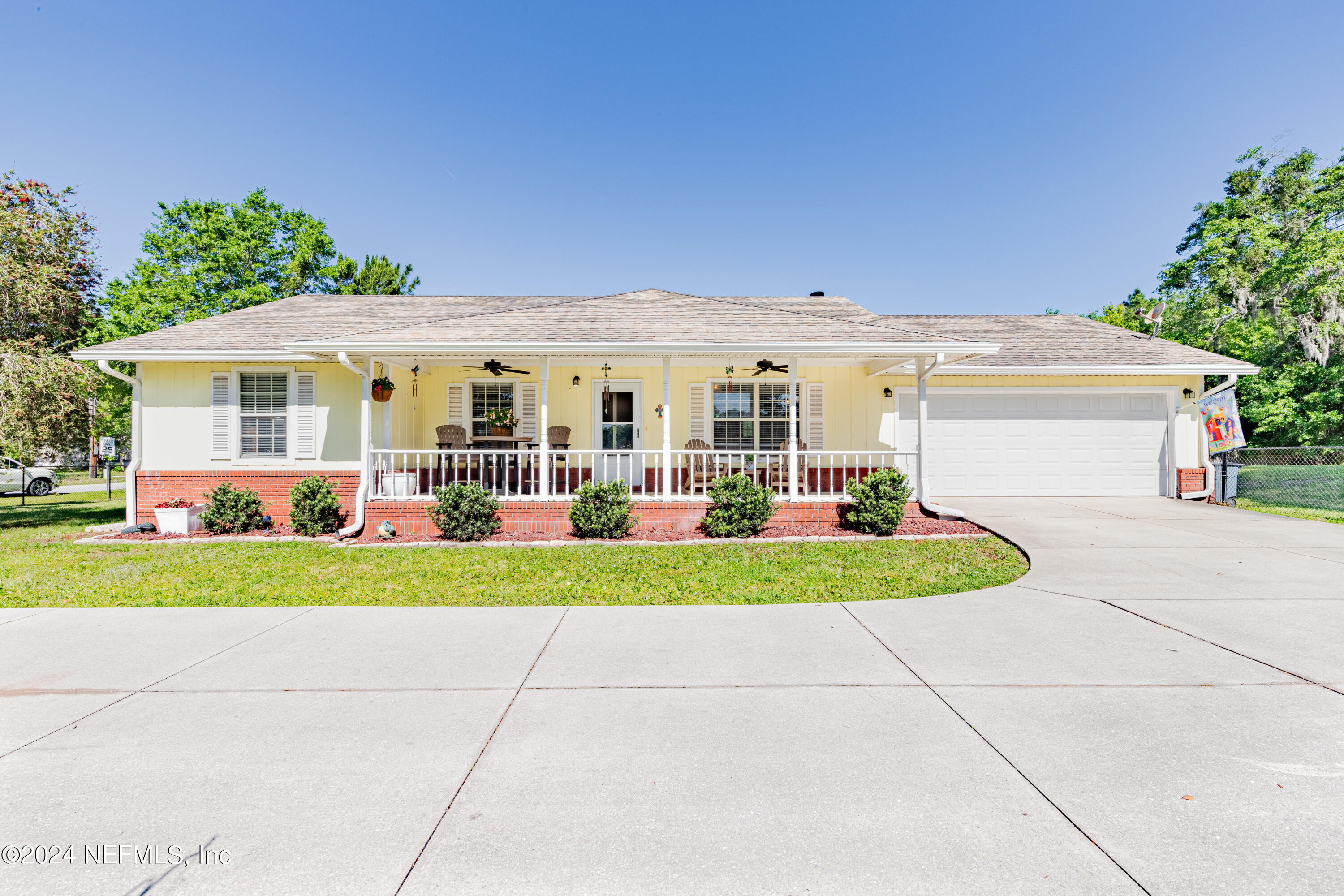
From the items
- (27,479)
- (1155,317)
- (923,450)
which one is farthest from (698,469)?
(27,479)

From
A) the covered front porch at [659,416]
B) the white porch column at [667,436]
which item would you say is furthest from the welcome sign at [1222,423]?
the white porch column at [667,436]

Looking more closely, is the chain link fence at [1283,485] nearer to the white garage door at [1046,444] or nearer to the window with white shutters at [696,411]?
the white garage door at [1046,444]

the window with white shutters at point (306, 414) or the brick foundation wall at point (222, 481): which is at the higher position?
the window with white shutters at point (306, 414)

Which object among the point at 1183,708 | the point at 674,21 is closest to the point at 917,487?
the point at 1183,708

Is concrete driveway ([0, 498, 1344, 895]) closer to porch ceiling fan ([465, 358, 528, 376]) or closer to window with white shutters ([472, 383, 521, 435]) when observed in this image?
porch ceiling fan ([465, 358, 528, 376])

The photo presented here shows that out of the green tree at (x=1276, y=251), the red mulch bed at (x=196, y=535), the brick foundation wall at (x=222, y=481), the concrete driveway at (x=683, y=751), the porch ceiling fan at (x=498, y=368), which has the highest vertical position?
the green tree at (x=1276, y=251)

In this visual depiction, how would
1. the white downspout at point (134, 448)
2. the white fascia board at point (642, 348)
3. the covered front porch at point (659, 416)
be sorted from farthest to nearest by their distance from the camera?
the covered front porch at point (659, 416) < the white downspout at point (134, 448) < the white fascia board at point (642, 348)

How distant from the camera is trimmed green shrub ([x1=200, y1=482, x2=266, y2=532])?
33.9 feet

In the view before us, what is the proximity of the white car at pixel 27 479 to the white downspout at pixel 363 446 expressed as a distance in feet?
61.0

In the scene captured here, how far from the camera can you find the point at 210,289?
2745 centimetres

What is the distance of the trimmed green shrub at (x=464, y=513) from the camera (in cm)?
956

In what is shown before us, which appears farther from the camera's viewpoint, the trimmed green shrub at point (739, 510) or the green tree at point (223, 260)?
the green tree at point (223, 260)

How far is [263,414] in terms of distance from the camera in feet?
38.0

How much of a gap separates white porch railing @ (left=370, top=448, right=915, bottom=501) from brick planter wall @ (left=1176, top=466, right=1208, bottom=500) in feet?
18.4
